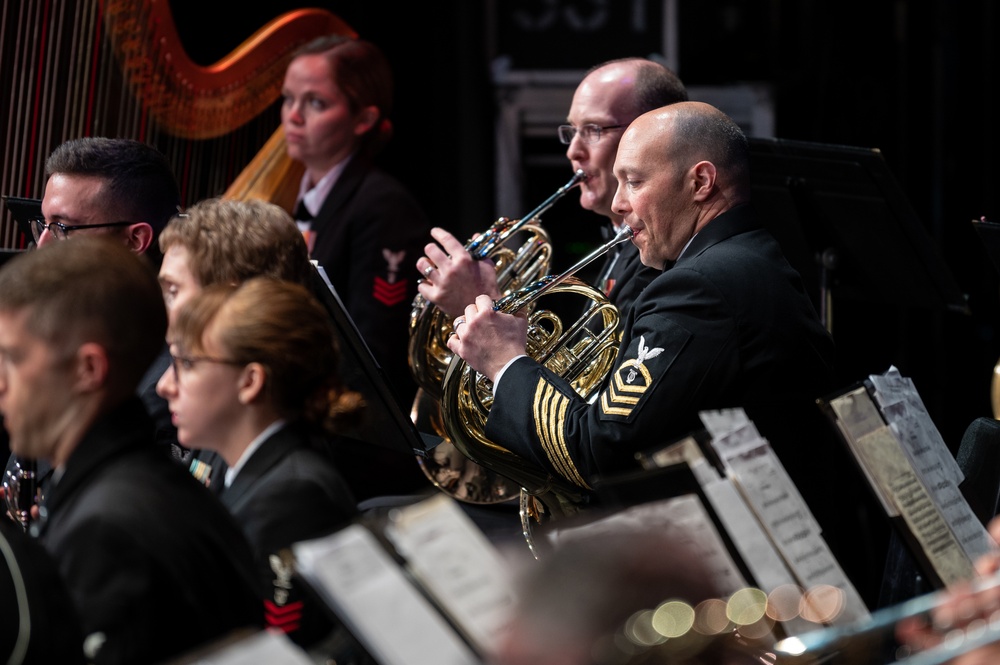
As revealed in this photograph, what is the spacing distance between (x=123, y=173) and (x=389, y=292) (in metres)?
1.19

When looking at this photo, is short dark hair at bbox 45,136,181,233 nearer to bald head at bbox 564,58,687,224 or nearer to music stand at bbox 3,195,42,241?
music stand at bbox 3,195,42,241

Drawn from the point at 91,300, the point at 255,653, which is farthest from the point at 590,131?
the point at 255,653

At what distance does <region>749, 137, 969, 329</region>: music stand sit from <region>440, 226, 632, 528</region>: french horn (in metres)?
0.75

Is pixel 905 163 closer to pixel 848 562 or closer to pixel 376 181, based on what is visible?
pixel 848 562

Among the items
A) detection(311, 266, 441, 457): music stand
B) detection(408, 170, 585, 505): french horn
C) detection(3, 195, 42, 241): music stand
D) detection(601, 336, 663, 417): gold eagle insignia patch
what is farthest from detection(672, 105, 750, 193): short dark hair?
detection(3, 195, 42, 241): music stand

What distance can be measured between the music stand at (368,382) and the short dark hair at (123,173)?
62 centimetres

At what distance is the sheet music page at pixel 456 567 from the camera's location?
162 centimetres

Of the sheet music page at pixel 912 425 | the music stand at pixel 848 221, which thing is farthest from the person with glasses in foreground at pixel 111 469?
the music stand at pixel 848 221

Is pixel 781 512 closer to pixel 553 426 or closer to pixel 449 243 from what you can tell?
pixel 553 426

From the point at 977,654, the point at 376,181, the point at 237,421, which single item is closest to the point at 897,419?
the point at 977,654

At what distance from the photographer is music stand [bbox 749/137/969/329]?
12.2 feet

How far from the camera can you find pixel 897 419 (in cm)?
222

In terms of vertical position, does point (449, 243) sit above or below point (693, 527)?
below

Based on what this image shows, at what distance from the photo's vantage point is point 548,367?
3.41m
